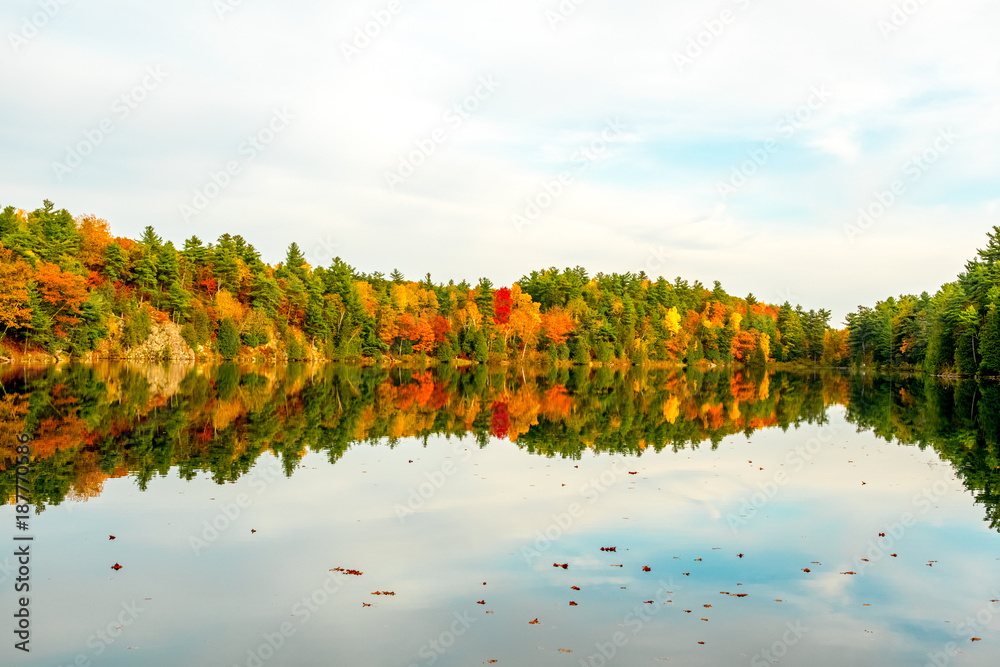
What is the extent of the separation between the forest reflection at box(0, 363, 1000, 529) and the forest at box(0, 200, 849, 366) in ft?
77.8

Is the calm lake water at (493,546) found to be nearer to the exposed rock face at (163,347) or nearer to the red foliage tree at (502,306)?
the exposed rock face at (163,347)

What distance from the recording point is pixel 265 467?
1844 cm

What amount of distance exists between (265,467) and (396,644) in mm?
11187

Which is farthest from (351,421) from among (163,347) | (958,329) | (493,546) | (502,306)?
(502,306)

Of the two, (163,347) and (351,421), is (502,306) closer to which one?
(163,347)

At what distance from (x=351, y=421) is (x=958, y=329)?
253 ft

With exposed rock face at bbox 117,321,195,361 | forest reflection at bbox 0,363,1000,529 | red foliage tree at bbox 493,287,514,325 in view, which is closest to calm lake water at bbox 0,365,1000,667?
forest reflection at bbox 0,363,1000,529

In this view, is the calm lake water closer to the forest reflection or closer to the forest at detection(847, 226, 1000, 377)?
the forest reflection

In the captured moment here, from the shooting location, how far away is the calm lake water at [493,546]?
336 inches

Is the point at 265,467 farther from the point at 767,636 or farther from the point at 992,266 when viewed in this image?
the point at 992,266

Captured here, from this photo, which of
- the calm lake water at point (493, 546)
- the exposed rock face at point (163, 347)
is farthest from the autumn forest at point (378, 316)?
the calm lake water at point (493, 546)

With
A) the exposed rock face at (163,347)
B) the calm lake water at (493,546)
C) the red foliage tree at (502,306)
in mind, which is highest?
the red foliage tree at (502,306)

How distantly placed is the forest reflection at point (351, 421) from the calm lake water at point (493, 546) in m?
0.22

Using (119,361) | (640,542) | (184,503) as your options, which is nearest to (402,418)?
(184,503)
